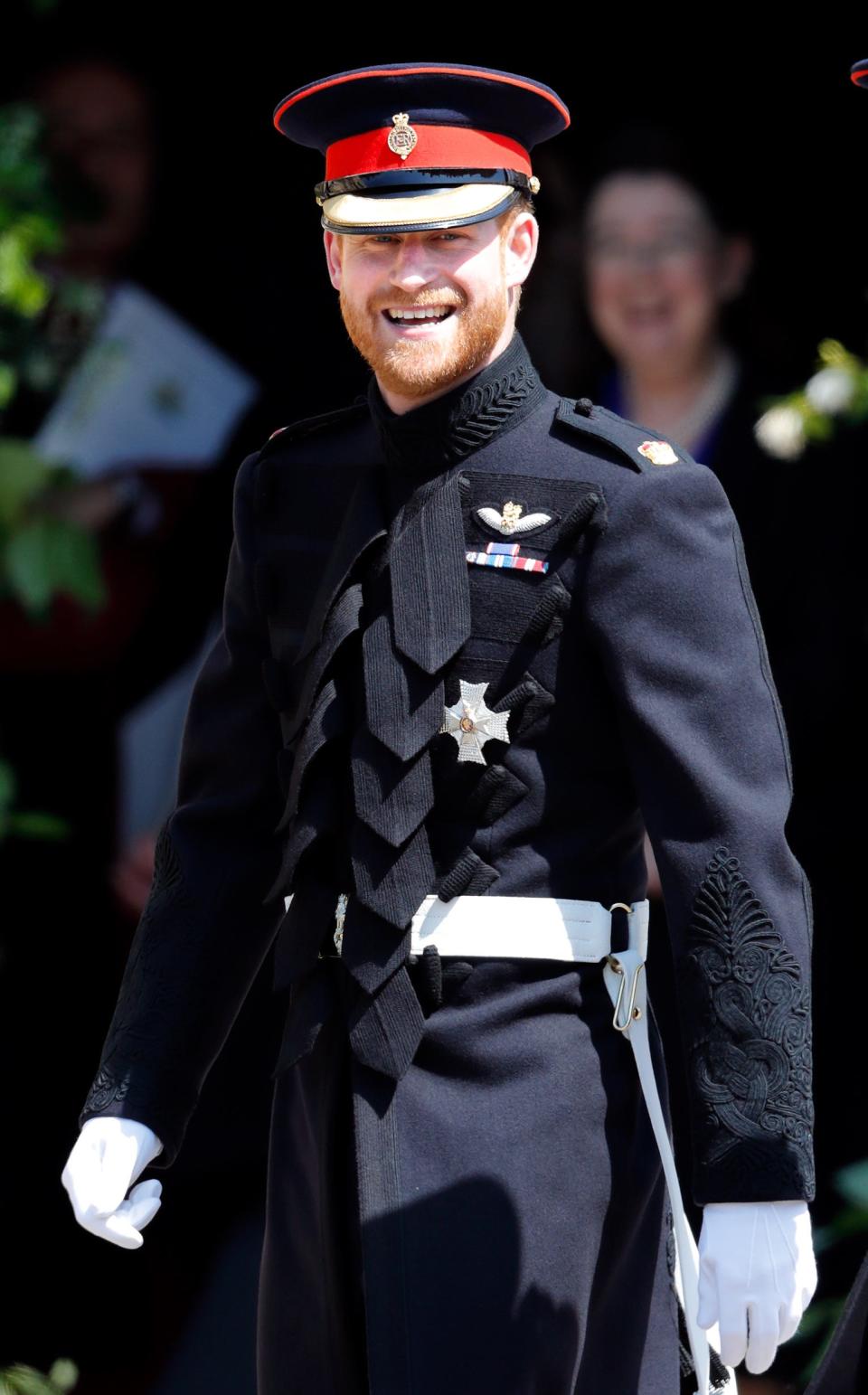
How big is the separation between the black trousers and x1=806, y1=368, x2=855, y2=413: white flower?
1390mm

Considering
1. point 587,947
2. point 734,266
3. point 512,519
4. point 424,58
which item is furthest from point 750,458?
point 587,947

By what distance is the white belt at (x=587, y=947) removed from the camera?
6.57ft

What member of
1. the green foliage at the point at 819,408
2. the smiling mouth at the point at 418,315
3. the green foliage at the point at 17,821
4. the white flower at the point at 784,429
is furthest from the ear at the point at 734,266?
the smiling mouth at the point at 418,315

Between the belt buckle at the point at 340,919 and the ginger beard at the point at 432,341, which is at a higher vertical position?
the ginger beard at the point at 432,341

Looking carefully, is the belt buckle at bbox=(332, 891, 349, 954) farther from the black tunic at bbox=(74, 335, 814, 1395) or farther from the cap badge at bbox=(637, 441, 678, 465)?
the cap badge at bbox=(637, 441, 678, 465)

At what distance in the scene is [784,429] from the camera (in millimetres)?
3291

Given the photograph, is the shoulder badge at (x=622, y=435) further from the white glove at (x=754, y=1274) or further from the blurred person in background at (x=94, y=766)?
the blurred person in background at (x=94, y=766)

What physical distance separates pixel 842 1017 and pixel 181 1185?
1302 mm

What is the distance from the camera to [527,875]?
6.62ft

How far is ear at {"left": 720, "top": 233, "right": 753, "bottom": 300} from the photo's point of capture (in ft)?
12.1

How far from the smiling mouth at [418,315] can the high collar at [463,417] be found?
0.08 m

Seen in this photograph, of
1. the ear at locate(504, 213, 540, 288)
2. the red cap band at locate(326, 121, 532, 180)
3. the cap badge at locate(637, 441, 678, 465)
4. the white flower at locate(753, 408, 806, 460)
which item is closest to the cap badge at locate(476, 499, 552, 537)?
the cap badge at locate(637, 441, 678, 465)

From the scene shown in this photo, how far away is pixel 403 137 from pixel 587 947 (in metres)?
0.80

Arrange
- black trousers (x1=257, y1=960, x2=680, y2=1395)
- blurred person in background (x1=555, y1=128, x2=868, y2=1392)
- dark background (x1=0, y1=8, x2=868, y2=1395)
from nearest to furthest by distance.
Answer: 1. black trousers (x1=257, y1=960, x2=680, y2=1395)
2. blurred person in background (x1=555, y1=128, x2=868, y2=1392)
3. dark background (x1=0, y1=8, x2=868, y2=1395)
